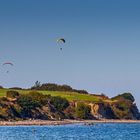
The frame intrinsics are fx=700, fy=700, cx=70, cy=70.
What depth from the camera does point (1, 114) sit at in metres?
199

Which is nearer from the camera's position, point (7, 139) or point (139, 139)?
point (7, 139)

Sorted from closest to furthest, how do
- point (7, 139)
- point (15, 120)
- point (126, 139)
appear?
point (7, 139), point (126, 139), point (15, 120)

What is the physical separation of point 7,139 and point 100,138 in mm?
15700

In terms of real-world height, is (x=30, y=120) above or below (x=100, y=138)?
above

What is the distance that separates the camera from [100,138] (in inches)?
4122

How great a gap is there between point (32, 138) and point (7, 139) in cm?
400

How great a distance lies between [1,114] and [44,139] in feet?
336

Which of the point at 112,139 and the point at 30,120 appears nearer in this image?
the point at 112,139

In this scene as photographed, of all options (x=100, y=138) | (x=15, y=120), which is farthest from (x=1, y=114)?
(x=100, y=138)

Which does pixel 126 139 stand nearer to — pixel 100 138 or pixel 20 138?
pixel 100 138

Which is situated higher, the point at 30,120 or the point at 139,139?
the point at 30,120

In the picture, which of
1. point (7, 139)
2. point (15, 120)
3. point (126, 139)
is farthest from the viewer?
point (15, 120)

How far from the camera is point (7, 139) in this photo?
315 ft

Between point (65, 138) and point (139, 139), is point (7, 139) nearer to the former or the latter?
point (65, 138)
